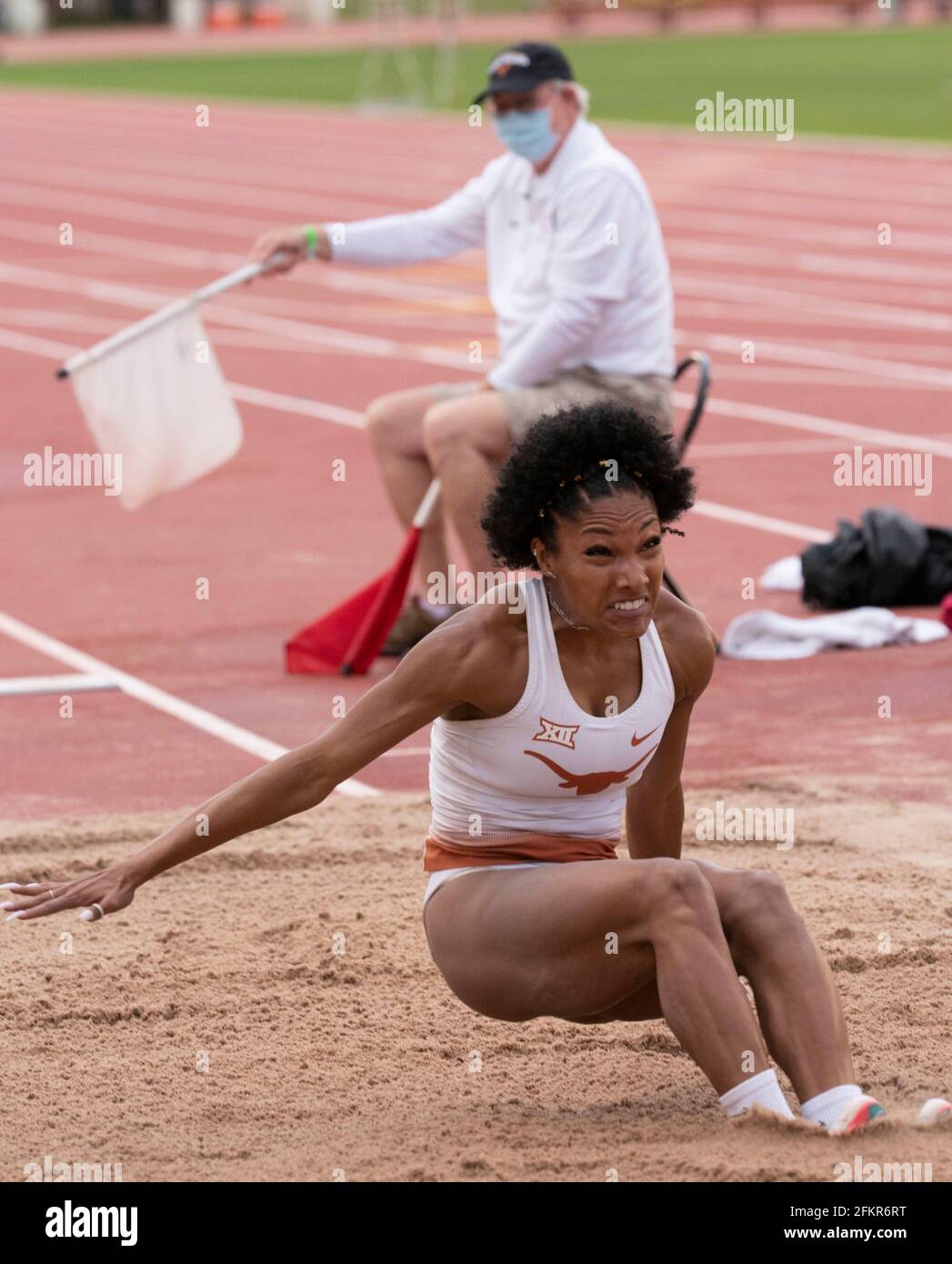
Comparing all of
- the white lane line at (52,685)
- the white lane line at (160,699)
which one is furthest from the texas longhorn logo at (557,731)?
the white lane line at (52,685)

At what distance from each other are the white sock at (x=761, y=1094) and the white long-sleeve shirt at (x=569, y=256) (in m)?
4.16

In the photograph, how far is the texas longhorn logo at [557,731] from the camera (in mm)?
4258

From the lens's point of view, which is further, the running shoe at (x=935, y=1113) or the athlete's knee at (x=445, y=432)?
the athlete's knee at (x=445, y=432)

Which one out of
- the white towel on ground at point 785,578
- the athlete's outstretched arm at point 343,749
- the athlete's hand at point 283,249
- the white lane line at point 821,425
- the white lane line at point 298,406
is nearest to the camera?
the athlete's outstretched arm at point 343,749

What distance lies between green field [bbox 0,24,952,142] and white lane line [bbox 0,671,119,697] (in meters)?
21.1

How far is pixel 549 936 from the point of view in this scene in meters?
4.25

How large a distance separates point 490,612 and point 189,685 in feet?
12.5

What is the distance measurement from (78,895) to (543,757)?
35.9 inches

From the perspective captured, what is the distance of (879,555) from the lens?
862cm

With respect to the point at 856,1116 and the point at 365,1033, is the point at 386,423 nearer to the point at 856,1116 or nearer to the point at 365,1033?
the point at 365,1033

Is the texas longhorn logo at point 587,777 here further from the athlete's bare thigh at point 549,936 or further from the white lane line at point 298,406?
the white lane line at point 298,406

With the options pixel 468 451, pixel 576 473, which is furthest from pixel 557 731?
pixel 468 451

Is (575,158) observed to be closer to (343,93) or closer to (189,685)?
(189,685)
